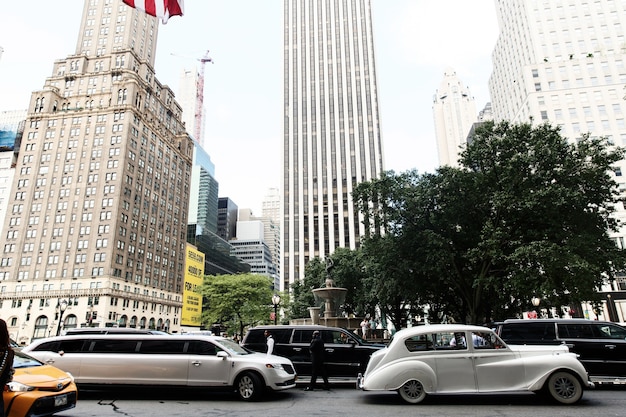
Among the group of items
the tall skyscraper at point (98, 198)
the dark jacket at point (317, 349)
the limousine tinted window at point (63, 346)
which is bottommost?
the dark jacket at point (317, 349)

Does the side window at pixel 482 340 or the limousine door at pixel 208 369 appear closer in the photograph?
the side window at pixel 482 340

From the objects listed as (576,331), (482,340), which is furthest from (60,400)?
(576,331)

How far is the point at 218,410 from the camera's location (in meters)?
8.99

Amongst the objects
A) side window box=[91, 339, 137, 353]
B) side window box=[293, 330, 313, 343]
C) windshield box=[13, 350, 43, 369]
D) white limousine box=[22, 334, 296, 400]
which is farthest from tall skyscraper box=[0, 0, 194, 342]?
windshield box=[13, 350, 43, 369]

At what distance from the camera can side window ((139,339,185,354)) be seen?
10.6 m

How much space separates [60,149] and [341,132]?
2416 inches

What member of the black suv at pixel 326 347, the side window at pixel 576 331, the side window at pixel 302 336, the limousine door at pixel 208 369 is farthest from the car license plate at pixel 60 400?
the side window at pixel 576 331

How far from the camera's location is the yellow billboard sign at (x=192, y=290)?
337 ft

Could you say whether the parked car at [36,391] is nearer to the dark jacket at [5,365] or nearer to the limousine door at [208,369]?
the dark jacket at [5,365]

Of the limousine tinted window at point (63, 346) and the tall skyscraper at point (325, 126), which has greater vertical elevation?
the tall skyscraper at point (325, 126)

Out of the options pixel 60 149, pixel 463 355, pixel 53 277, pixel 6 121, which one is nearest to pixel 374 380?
pixel 463 355

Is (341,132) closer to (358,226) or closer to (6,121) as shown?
(358,226)

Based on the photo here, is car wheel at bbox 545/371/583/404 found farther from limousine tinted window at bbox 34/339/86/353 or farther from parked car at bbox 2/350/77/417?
limousine tinted window at bbox 34/339/86/353

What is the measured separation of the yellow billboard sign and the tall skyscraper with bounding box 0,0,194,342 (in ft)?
15.1
